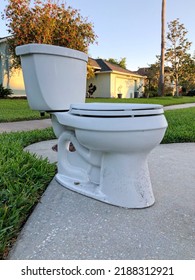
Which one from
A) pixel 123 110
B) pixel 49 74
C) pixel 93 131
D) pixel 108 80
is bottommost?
pixel 93 131

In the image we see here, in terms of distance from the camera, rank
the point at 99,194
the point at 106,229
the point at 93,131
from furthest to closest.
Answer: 1. the point at 99,194
2. the point at 93,131
3. the point at 106,229

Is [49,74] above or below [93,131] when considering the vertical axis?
above

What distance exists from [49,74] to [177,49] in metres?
16.1

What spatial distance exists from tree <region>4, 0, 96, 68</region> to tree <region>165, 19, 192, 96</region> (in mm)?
8382

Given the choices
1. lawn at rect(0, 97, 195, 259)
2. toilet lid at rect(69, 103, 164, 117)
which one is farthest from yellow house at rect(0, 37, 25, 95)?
toilet lid at rect(69, 103, 164, 117)

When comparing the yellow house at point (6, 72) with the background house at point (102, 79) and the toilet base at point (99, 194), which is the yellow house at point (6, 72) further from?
the toilet base at point (99, 194)

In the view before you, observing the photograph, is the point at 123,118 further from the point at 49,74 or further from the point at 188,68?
the point at 188,68

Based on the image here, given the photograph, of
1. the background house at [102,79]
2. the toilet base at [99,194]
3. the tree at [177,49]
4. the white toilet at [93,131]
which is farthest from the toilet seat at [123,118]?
the tree at [177,49]

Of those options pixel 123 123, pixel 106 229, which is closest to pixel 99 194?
pixel 106 229

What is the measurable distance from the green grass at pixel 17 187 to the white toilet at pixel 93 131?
0.15 m

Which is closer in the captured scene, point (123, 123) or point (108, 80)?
point (123, 123)

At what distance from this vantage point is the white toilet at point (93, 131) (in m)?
1.17

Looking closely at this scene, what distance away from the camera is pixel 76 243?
99 cm

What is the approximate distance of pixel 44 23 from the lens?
8578mm
